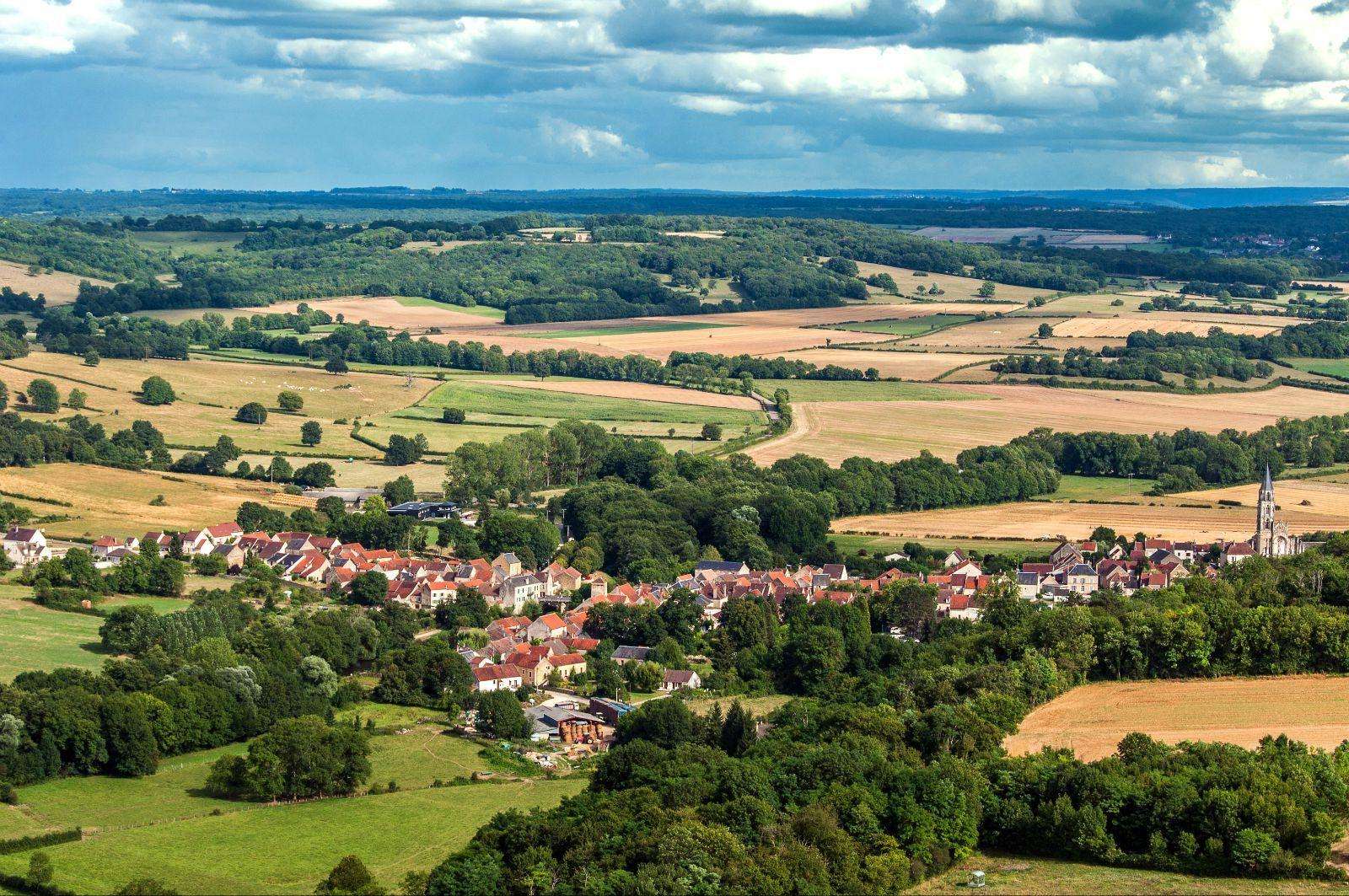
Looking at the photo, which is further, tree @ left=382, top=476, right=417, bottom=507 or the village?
tree @ left=382, top=476, right=417, bottom=507

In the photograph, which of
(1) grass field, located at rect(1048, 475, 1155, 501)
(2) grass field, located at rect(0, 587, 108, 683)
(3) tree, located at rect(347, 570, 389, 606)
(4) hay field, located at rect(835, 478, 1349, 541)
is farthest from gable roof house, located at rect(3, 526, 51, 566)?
(1) grass field, located at rect(1048, 475, 1155, 501)

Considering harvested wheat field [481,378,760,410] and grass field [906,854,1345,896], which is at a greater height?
harvested wheat field [481,378,760,410]

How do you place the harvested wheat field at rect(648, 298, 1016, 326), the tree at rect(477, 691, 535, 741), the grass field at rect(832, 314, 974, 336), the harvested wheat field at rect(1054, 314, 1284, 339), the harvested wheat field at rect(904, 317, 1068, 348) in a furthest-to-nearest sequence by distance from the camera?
the harvested wheat field at rect(648, 298, 1016, 326) < the grass field at rect(832, 314, 974, 336) < the harvested wheat field at rect(1054, 314, 1284, 339) < the harvested wheat field at rect(904, 317, 1068, 348) < the tree at rect(477, 691, 535, 741)

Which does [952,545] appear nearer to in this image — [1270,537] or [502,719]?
[1270,537]

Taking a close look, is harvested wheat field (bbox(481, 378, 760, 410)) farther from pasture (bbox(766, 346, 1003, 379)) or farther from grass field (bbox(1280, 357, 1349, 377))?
grass field (bbox(1280, 357, 1349, 377))


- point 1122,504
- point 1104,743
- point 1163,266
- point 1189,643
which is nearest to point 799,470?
point 1122,504

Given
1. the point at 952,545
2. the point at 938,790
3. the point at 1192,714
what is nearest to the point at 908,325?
the point at 952,545
